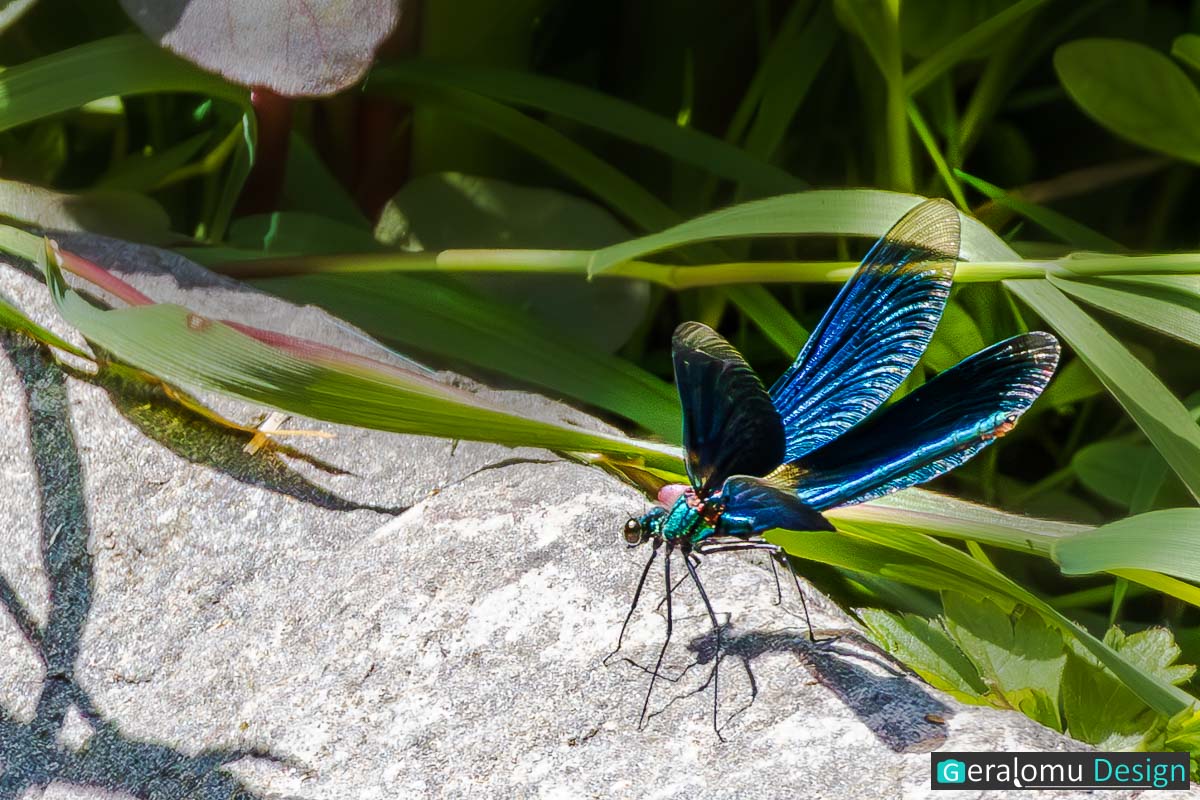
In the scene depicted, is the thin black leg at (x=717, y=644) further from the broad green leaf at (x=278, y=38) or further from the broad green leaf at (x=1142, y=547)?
the broad green leaf at (x=278, y=38)

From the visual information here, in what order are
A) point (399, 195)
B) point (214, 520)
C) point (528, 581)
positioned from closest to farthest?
point (528, 581)
point (214, 520)
point (399, 195)

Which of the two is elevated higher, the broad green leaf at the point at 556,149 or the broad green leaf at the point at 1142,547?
the broad green leaf at the point at 556,149

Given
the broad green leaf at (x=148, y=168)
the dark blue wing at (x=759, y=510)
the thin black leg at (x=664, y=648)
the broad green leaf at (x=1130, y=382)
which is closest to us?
the dark blue wing at (x=759, y=510)

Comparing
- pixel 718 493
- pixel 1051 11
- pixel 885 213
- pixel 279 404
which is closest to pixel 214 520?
pixel 279 404

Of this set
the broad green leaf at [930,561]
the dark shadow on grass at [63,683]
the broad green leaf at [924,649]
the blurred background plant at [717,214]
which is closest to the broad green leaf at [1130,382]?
the blurred background plant at [717,214]

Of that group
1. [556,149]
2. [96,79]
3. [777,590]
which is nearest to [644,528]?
[777,590]

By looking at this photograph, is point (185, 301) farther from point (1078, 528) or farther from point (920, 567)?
point (1078, 528)

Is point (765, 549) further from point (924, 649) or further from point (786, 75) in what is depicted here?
point (786, 75)
